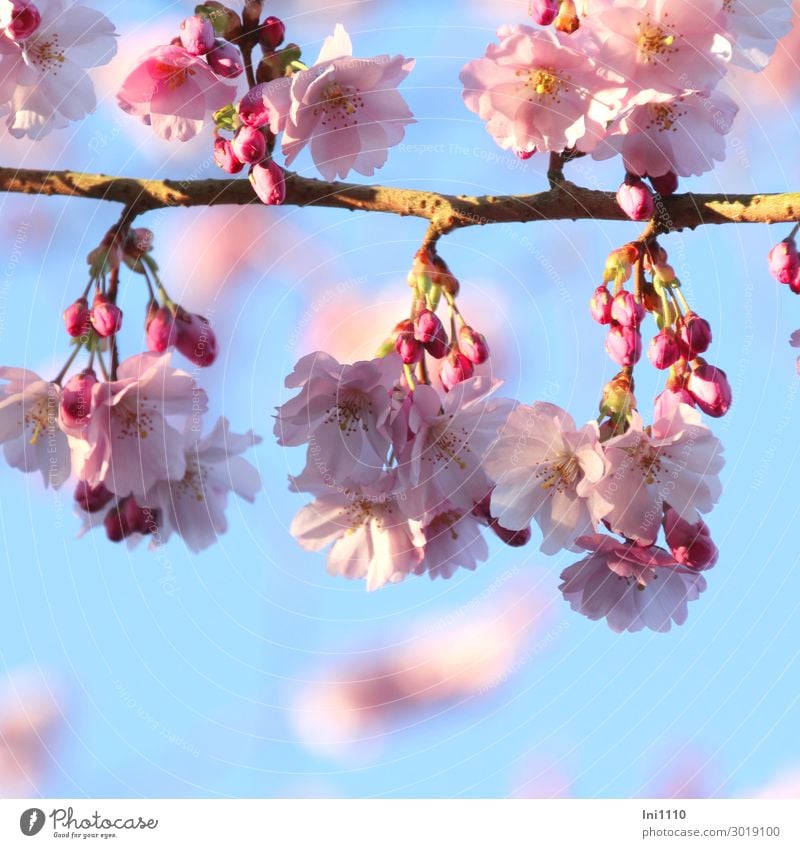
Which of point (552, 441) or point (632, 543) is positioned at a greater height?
point (552, 441)

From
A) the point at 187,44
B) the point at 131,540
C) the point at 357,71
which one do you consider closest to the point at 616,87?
the point at 357,71

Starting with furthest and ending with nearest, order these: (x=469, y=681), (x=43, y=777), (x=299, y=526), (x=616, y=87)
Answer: (x=469, y=681) → (x=43, y=777) → (x=299, y=526) → (x=616, y=87)

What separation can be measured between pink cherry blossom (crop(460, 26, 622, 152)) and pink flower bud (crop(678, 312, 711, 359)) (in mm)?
282

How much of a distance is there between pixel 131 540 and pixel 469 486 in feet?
1.64

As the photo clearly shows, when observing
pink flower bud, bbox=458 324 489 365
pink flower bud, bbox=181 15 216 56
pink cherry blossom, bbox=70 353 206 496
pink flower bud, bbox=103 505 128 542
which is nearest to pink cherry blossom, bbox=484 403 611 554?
pink flower bud, bbox=458 324 489 365

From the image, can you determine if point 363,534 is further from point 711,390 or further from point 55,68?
point 55,68

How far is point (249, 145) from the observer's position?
1.23 metres

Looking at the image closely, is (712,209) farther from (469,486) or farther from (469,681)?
(469,681)

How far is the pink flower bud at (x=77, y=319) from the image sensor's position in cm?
133

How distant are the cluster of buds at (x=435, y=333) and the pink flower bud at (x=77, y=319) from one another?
43 cm

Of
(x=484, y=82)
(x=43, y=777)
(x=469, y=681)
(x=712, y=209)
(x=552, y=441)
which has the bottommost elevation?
(x=469, y=681)

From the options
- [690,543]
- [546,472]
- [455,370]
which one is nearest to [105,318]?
[455,370]

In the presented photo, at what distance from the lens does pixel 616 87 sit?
1.25m

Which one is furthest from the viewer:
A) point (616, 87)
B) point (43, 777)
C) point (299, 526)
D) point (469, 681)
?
point (469, 681)
